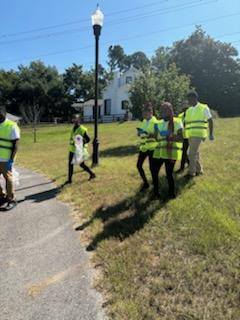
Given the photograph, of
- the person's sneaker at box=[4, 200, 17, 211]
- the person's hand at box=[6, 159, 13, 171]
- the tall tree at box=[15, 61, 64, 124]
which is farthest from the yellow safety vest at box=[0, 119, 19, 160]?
the tall tree at box=[15, 61, 64, 124]

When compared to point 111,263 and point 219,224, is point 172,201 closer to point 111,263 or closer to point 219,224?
point 219,224

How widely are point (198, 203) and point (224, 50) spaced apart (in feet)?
152

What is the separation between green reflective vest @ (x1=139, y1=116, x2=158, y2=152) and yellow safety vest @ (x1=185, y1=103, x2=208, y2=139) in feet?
3.40

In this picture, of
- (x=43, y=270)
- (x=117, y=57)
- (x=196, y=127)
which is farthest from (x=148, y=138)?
(x=117, y=57)

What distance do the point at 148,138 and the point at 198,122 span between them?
131cm

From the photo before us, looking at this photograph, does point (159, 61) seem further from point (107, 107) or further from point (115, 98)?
point (107, 107)

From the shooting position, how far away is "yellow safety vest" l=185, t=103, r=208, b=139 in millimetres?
8094

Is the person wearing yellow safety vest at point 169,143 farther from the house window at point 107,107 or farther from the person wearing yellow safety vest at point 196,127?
the house window at point 107,107

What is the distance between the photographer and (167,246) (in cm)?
509

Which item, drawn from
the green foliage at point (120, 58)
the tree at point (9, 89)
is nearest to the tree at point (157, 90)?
the tree at point (9, 89)

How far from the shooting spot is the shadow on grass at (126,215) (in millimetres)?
5727

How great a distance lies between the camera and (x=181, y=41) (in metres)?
53.2

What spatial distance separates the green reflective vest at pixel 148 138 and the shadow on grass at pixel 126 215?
2.69ft

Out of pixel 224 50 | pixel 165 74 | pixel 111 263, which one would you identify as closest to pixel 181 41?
pixel 224 50
